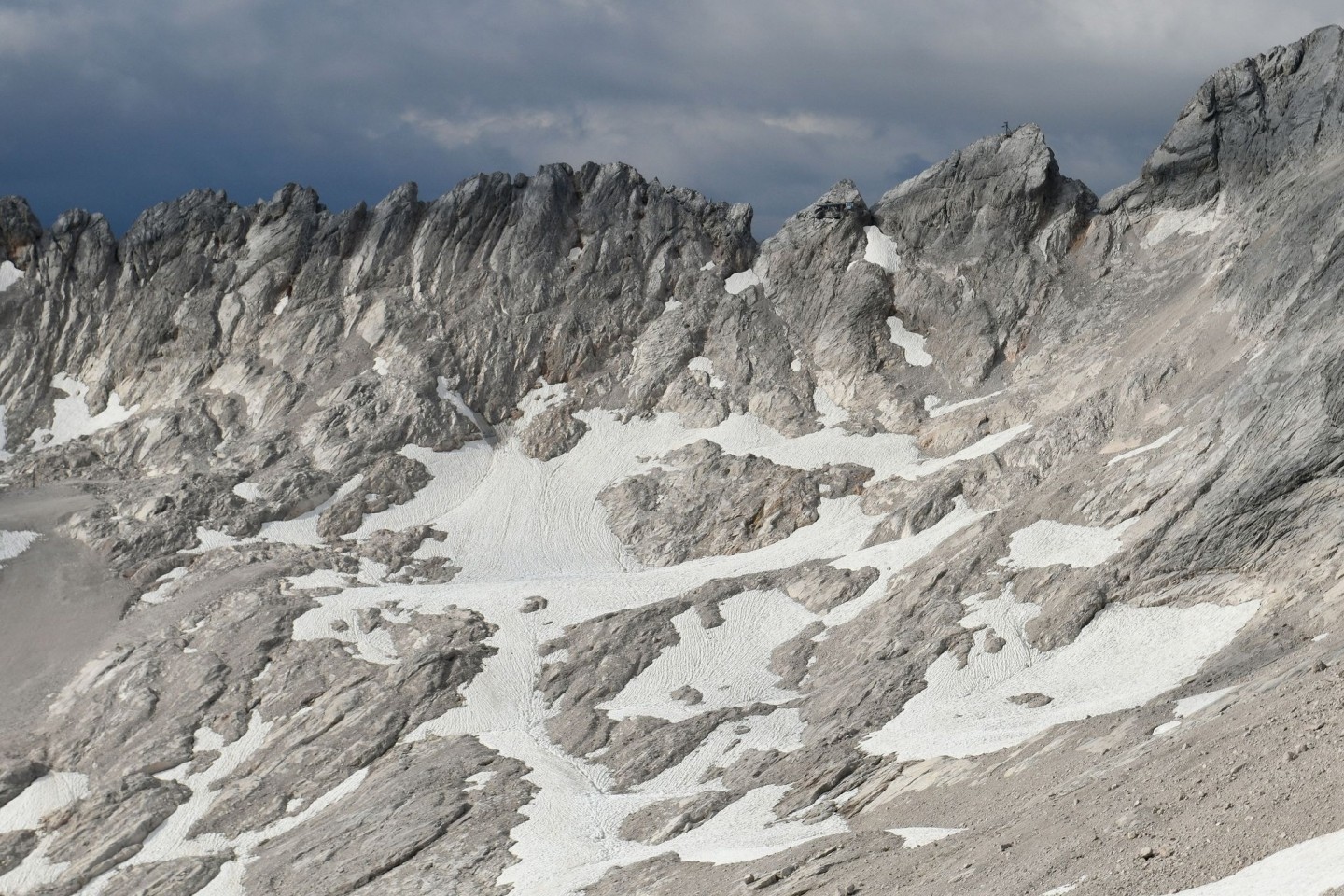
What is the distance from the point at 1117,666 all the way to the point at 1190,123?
56715 mm

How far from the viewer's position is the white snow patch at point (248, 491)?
275 ft

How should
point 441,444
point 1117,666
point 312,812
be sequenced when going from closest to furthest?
point 1117,666
point 312,812
point 441,444

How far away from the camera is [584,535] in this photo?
270ft

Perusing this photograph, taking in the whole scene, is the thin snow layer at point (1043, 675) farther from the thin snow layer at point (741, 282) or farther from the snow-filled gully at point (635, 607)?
the thin snow layer at point (741, 282)

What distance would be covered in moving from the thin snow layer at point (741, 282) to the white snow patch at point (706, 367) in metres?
7.32

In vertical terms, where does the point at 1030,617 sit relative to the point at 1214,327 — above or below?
below

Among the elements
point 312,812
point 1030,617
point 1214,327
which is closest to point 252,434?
point 312,812

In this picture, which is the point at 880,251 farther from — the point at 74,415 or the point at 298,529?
the point at 74,415

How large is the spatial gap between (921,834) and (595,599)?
121 ft

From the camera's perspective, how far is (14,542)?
7794 cm

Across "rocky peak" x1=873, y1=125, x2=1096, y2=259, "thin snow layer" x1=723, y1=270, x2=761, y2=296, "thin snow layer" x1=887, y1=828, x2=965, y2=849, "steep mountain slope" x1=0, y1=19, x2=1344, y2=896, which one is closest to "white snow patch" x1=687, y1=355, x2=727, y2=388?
"steep mountain slope" x1=0, y1=19, x2=1344, y2=896

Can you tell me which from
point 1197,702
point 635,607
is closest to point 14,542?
point 635,607

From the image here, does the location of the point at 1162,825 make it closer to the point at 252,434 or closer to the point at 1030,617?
the point at 1030,617

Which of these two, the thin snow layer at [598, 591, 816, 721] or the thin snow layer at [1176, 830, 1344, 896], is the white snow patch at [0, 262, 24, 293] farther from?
the thin snow layer at [1176, 830, 1344, 896]
